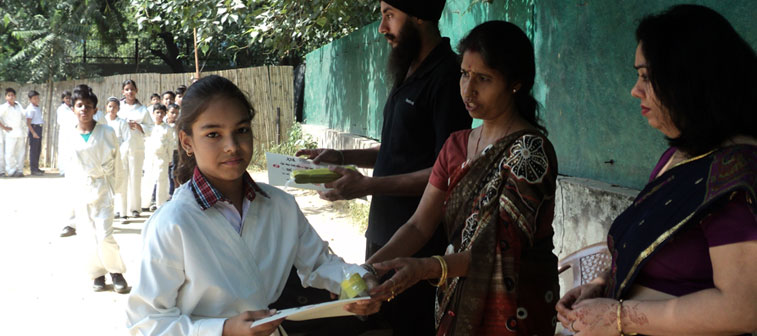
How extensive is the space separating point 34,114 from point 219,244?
52.8ft

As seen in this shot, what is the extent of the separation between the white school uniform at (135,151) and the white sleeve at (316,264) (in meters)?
8.60

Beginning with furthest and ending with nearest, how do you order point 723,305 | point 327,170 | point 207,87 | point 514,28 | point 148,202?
1. point 148,202
2. point 327,170
3. point 514,28
4. point 207,87
5. point 723,305

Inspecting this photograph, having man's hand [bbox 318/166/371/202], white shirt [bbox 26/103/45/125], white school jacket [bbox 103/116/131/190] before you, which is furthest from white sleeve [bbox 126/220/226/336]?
white shirt [bbox 26/103/45/125]

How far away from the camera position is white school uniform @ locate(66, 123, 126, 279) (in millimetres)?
5945

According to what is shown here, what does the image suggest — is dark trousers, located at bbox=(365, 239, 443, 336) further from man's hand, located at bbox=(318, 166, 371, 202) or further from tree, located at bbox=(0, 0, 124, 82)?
tree, located at bbox=(0, 0, 124, 82)

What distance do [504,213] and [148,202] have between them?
31.0ft

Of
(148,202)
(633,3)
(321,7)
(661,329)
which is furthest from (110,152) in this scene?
(661,329)

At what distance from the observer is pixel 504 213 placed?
6.39ft

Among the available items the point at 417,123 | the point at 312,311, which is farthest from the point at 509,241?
the point at 417,123

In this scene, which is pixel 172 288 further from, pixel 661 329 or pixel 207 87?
pixel 661 329

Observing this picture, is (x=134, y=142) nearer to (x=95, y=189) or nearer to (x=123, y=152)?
(x=123, y=152)

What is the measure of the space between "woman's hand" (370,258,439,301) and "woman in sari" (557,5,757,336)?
0.54 m

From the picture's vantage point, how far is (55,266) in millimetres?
6742

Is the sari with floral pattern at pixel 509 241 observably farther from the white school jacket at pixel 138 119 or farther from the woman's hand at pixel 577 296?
the white school jacket at pixel 138 119
